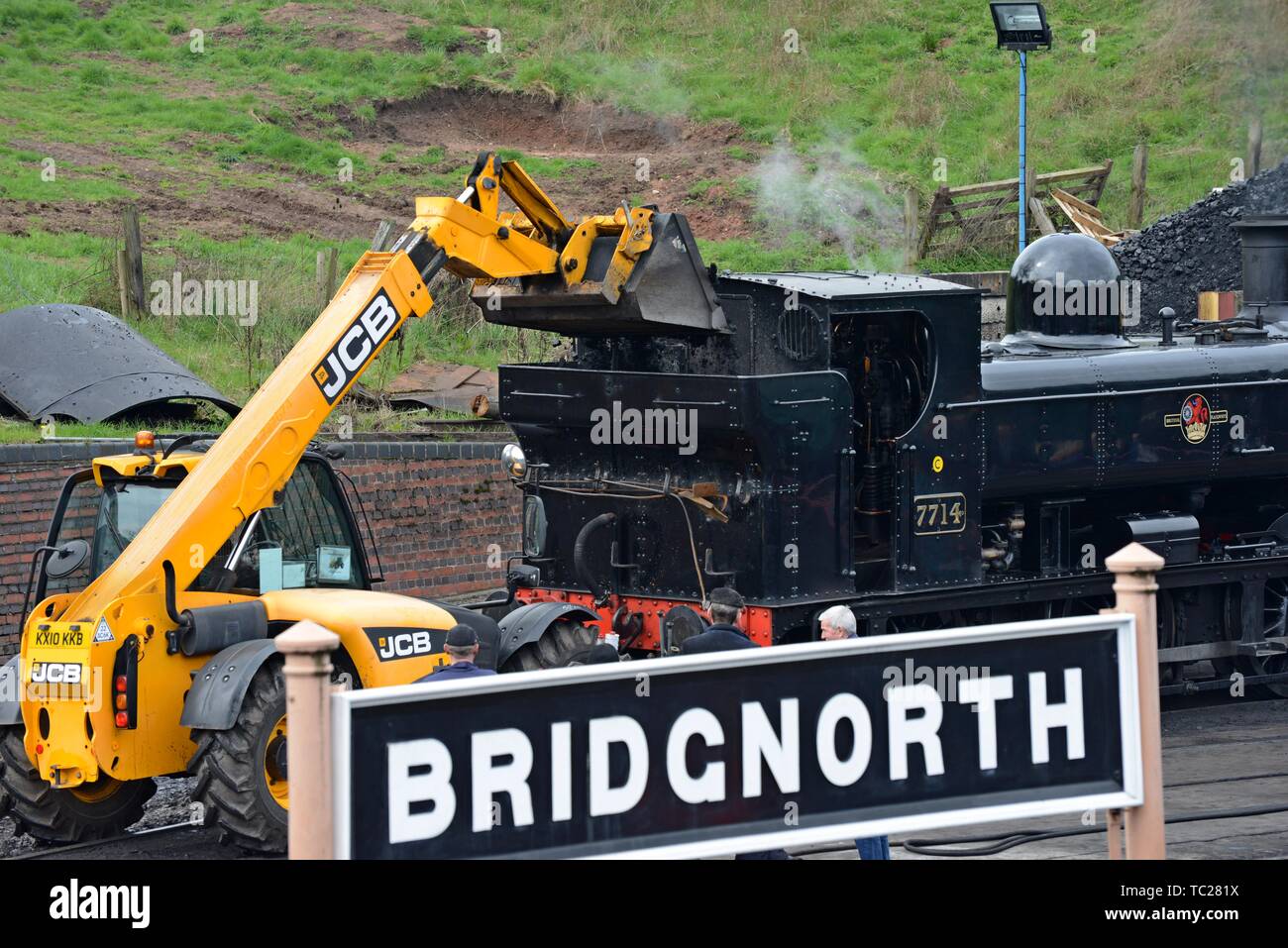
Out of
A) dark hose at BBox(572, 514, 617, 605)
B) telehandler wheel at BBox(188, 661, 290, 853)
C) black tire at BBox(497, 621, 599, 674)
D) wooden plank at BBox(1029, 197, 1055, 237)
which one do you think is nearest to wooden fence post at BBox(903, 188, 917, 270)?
wooden plank at BBox(1029, 197, 1055, 237)

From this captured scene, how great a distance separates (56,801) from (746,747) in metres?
5.32

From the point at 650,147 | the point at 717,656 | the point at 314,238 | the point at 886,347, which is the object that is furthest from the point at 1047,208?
the point at 717,656

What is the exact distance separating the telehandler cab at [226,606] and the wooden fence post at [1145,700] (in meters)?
4.67

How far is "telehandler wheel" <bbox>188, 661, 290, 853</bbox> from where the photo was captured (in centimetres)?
893

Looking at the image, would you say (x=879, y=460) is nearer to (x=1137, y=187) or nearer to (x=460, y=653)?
(x=460, y=653)

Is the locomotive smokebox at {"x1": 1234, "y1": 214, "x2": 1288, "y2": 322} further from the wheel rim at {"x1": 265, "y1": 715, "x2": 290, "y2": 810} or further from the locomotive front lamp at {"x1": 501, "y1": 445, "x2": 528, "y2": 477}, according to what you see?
the wheel rim at {"x1": 265, "y1": 715, "x2": 290, "y2": 810}

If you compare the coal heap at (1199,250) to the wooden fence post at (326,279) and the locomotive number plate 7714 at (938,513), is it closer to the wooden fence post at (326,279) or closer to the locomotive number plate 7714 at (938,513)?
the wooden fence post at (326,279)

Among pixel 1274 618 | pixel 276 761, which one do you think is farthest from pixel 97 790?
pixel 1274 618

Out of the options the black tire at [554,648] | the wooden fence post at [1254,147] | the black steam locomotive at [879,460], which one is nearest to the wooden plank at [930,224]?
the wooden fence post at [1254,147]

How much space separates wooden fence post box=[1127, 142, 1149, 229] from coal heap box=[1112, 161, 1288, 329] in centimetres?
250

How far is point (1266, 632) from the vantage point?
15031mm

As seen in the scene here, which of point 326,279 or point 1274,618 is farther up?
point 326,279
